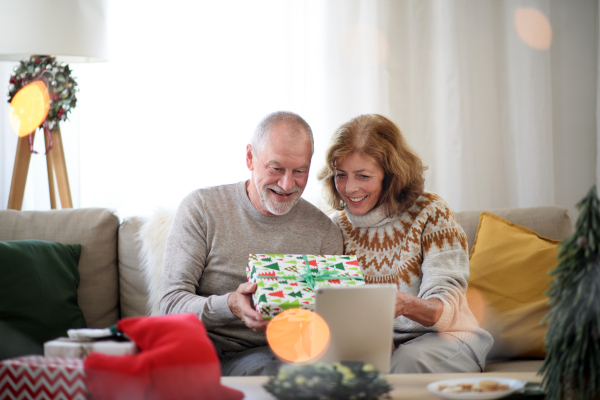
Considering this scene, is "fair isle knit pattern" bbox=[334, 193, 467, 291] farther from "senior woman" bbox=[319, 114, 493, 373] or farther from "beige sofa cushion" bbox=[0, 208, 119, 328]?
"beige sofa cushion" bbox=[0, 208, 119, 328]

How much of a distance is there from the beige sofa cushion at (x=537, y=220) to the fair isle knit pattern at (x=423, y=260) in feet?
1.20

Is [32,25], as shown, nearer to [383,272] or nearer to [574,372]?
[383,272]

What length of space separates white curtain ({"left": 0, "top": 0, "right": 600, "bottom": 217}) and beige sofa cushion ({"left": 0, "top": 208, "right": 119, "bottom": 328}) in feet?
2.01

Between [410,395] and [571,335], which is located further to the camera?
[410,395]

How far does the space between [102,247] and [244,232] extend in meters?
0.60

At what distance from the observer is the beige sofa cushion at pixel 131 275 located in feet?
6.35

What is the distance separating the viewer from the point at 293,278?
49.5 inches

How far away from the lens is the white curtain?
102 inches

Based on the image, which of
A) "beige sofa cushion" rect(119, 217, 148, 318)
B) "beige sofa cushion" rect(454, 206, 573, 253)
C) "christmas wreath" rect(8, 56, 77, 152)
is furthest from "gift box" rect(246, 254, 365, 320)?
"christmas wreath" rect(8, 56, 77, 152)

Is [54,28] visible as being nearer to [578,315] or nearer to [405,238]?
[405,238]

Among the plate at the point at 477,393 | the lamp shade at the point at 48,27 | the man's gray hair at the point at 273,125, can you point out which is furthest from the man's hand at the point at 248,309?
the lamp shade at the point at 48,27

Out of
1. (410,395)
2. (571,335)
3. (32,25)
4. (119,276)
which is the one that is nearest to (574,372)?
(571,335)

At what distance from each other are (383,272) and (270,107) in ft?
4.05

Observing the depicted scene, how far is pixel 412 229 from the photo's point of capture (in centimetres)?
170
